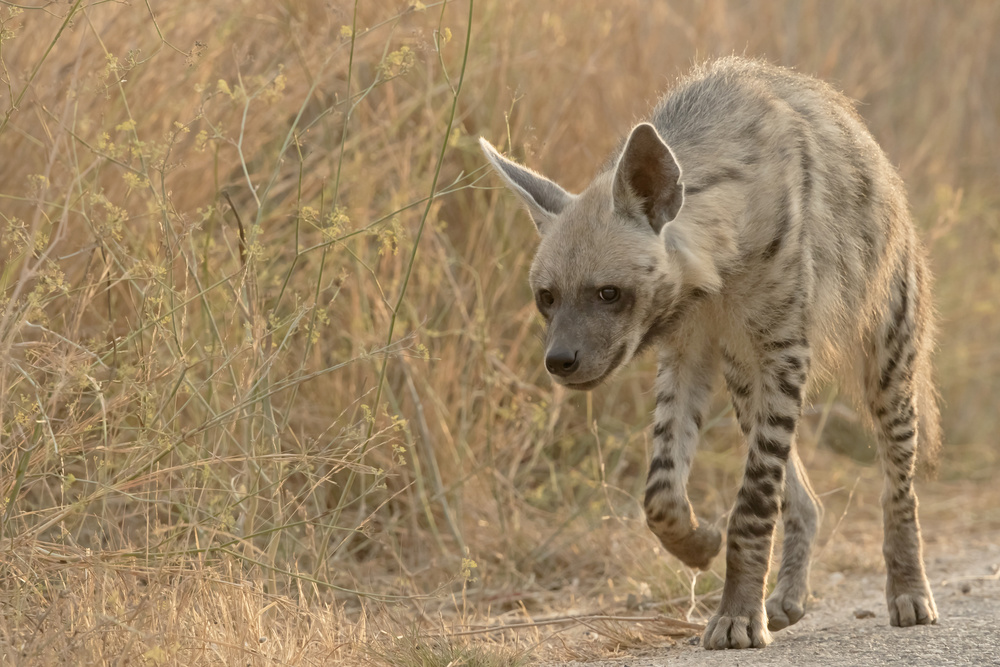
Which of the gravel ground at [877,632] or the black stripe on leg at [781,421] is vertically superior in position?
the black stripe on leg at [781,421]

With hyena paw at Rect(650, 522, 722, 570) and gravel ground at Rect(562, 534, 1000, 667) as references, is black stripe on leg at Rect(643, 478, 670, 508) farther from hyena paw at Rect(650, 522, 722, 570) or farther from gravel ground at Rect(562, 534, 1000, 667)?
gravel ground at Rect(562, 534, 1000, 667)

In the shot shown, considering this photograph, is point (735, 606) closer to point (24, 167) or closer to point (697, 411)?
point (697, 411)

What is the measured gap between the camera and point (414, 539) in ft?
16.3

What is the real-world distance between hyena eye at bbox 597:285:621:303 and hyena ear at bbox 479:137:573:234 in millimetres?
327

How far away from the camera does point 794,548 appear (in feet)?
14.3

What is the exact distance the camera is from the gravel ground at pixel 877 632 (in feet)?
11.0

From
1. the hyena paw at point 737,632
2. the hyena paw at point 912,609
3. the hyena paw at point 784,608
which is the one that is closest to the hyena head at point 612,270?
the hyena paw at point 737,632

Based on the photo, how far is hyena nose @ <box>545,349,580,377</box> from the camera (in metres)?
3.58

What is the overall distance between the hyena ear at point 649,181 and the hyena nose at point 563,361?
456 mm

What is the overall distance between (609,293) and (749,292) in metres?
0.50

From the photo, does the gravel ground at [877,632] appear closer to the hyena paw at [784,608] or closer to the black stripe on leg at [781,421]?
the hyena paw at [784,608]

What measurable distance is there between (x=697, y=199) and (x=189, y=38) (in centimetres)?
256

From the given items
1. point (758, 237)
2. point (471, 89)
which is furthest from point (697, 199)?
point (471, 89)

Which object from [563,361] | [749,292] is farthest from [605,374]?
[749,292]
